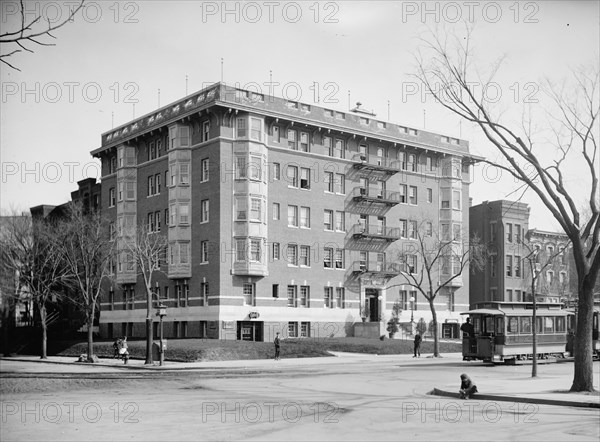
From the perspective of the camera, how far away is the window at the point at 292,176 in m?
62.6

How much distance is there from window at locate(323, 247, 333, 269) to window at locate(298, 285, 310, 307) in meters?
2.91

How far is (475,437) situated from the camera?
46.8ft

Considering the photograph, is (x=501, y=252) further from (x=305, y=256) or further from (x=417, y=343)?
(x=417, y=343)

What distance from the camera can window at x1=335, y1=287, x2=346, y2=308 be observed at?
6544cm

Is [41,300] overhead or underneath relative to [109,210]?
underneath

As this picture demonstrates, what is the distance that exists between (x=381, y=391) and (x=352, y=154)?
146 ft

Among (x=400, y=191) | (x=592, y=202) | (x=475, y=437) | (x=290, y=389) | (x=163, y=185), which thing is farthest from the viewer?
(x=400, y=191)

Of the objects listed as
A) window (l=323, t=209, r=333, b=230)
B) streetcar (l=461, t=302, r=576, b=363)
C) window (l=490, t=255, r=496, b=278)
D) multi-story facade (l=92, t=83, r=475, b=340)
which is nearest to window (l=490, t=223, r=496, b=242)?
window (l=490, t=255, r=496, b=278)

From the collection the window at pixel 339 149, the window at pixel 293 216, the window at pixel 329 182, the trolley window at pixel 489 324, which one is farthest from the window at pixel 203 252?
the trolley window at pixel 489 324

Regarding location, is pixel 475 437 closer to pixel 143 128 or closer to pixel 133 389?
pixel 133 389

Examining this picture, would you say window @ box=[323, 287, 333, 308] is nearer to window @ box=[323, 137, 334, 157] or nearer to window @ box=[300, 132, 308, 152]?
window @ box=[323, 137, 334, 157]

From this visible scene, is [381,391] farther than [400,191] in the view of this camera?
No

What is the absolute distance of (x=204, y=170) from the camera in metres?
60.5

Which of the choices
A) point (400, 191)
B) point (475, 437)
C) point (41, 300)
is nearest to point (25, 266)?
point (41, 300)
